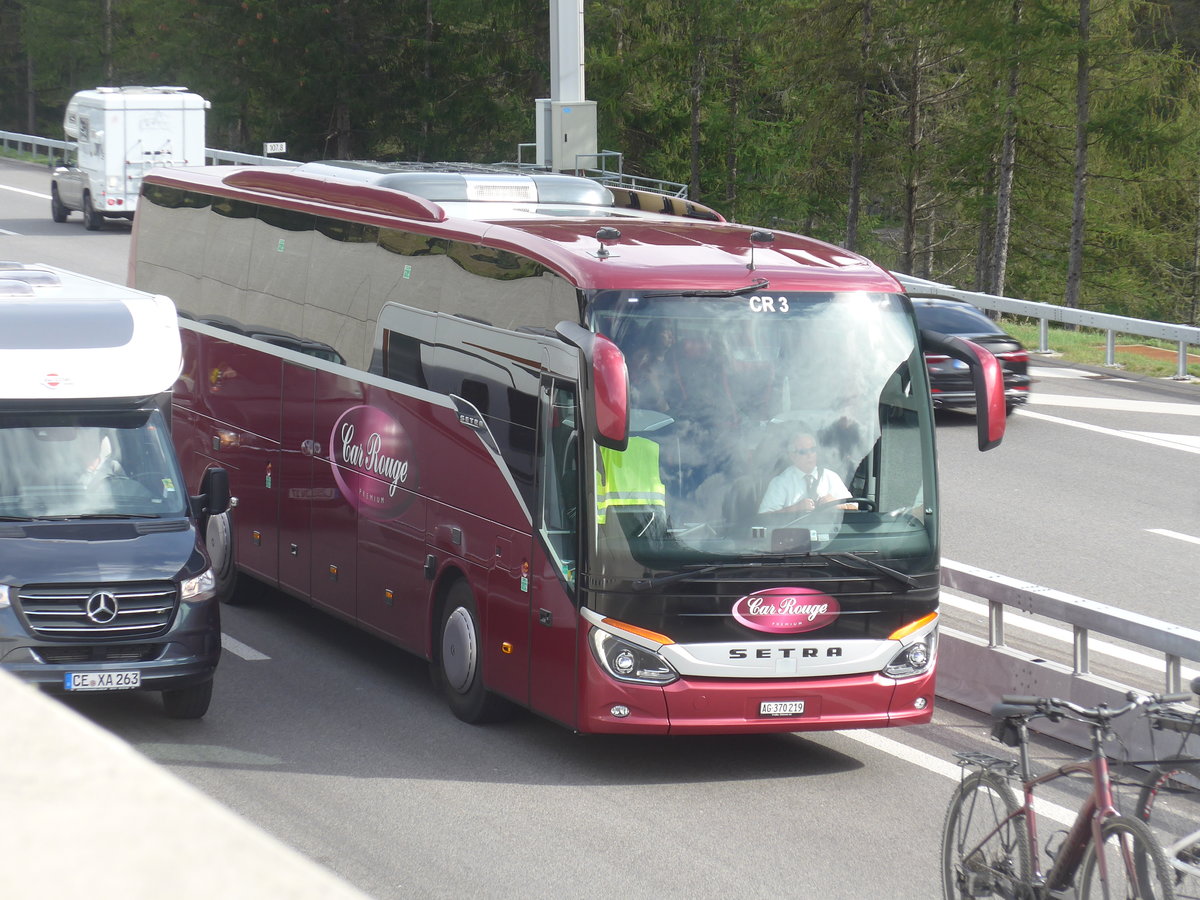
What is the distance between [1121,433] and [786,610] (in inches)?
527

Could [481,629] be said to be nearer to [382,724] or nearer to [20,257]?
[382,724]

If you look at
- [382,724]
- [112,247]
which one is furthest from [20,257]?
[382,724]

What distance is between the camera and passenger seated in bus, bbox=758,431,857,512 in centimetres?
956

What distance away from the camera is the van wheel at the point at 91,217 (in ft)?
134

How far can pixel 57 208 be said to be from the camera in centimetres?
4266

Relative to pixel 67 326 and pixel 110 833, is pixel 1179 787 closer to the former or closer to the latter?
pixel 110 833

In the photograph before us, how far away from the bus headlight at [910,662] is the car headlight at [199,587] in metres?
4.09

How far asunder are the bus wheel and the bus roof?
2218 millimetres

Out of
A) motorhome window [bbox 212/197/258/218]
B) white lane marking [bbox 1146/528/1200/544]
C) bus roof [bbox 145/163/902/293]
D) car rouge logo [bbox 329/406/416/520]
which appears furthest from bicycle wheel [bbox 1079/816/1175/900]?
white lane marking [bbox 1146/528/1200/544]

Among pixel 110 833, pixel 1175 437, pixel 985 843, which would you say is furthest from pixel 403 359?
pixel 1175 437

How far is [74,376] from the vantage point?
10.8 m

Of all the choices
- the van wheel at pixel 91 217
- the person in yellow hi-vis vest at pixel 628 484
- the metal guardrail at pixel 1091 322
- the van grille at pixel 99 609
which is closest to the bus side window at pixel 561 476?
the person in yellow hi-vis vest at pixel 628 484

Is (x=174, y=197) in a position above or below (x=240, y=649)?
above

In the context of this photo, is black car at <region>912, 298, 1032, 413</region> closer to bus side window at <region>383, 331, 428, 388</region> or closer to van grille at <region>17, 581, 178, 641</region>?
bus side window at <region>383, 331, 428, 388</region>
